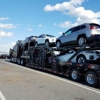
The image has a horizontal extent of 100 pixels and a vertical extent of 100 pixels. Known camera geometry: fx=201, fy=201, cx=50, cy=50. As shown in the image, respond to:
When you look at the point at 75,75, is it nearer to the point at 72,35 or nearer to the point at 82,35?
the point at 82,35

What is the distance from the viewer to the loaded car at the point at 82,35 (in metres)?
11.7

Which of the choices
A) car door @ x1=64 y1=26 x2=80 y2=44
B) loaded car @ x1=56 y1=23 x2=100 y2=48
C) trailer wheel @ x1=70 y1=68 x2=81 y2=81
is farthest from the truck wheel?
car door @ x1=64 y1=26 x2=80 y2=44

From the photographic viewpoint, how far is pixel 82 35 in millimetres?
12570

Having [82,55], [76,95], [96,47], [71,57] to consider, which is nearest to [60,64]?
[71,57]

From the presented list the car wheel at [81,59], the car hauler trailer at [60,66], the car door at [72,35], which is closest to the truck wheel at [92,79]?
the car hauler trailer at [60,66]

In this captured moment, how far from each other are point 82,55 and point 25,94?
18.6 feet

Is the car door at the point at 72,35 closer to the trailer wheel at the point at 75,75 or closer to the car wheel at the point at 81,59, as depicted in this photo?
the car wheel at the point at 81,59

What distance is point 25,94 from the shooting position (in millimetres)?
7973

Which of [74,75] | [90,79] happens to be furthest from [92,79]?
[74,75]

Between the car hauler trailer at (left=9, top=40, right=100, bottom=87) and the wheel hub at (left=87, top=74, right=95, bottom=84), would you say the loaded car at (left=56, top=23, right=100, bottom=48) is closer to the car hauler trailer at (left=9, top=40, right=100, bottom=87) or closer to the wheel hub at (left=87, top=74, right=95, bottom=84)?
the car hauler trailer at (left=9, top=40, right=100, bottom=87)

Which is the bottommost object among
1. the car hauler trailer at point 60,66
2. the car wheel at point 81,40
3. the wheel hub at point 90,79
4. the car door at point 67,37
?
the wheel hub at point 90,79

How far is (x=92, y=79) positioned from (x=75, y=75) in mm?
1784

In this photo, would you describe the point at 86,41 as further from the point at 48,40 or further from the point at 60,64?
the point at 48,40

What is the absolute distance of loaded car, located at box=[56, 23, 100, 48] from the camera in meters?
11.7
